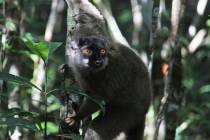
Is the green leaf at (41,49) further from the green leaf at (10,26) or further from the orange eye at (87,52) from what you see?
the green leaf at (10,26)

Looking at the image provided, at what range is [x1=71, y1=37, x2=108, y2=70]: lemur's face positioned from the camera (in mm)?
4902

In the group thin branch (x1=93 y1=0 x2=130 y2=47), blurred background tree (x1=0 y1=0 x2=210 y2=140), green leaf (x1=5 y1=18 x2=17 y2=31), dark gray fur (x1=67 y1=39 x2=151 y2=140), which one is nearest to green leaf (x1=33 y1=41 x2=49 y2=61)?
blurred background tree (x1=0 y1=0 x2=210 y2=140)

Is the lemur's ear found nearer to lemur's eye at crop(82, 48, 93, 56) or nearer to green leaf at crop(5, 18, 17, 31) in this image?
lemur's eye at crop(82, 48, 93, 56)

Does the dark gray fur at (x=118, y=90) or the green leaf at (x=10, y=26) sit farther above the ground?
the green leaf at (x=10, y=26)

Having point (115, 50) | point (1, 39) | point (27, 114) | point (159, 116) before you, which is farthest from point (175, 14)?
point (27, 114)

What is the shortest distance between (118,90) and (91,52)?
21.1 inches

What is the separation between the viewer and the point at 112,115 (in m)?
5.39

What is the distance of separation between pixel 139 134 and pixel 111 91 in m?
0.69

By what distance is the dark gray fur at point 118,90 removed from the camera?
5.20m

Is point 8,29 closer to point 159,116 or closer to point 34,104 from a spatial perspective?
point 34,104

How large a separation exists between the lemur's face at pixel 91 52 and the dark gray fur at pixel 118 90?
13cm

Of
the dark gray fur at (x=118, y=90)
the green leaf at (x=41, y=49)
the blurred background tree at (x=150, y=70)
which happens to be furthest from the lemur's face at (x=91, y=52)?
the green leaf at (x=41, y=49)

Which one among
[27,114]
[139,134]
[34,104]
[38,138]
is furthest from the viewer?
[38,138]

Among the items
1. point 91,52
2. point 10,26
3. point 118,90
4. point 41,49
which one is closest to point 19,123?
point 41,49
